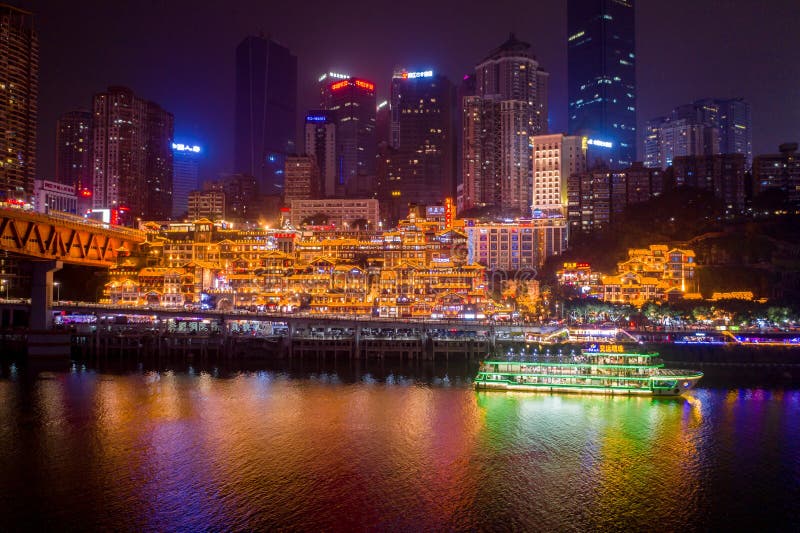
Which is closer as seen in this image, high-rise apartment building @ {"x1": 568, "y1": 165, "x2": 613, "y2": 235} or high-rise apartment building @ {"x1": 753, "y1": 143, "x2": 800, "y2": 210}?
A: high-rise apartment building @ {"x1": 753, "y1": 143, "x2": 800, "y2": 210}

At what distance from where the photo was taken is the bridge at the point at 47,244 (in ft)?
206

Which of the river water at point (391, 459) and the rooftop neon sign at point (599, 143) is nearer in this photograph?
the river water at point (391, 459)

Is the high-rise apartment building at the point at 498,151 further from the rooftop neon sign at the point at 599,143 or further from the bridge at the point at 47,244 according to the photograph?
the bridge at the point at 47,244

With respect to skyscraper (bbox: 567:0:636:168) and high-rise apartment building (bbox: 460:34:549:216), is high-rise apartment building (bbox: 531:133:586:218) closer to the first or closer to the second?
high-rise apartment building (bbox: 460:34:549:216)

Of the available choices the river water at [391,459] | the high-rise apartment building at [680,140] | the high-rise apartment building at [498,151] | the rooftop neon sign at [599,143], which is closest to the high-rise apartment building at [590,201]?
the high-rise apartment building at [498,151]

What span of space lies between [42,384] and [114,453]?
2471cm

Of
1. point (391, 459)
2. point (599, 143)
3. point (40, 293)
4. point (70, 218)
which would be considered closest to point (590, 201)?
point (599, 143)

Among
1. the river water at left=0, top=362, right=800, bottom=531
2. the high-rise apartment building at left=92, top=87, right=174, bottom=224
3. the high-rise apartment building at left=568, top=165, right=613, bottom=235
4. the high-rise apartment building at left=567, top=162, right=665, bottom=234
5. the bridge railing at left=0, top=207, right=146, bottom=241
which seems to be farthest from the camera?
the high-rise apartment building at left=92, top=87, right=174, bottom=224

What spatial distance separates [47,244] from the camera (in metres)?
68.3

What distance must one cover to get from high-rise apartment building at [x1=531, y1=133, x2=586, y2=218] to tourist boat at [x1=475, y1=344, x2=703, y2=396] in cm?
9999

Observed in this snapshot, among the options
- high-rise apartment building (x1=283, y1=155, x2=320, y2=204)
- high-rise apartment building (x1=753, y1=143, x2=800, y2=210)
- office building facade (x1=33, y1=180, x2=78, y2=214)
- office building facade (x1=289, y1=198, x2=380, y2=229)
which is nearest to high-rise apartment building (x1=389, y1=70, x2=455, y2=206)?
office building facade (x1=289, y1=198, x2=380, y2=229)

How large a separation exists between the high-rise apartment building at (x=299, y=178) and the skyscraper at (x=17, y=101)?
67380 mm

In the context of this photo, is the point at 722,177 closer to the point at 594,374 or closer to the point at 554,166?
the point at 554,166

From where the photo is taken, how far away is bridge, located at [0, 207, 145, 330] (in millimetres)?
62878
